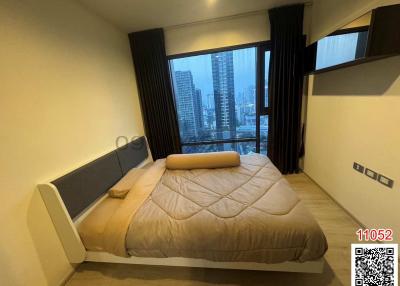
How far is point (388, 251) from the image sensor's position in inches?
51.4

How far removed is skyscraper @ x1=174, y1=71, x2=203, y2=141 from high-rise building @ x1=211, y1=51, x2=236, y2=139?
34 cm

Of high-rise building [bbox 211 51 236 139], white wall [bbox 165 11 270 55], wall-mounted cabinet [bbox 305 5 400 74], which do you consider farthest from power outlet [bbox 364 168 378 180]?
white wall [bbox 165 11 270 55]

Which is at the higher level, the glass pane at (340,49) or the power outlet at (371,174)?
the glass pane at (340,49)

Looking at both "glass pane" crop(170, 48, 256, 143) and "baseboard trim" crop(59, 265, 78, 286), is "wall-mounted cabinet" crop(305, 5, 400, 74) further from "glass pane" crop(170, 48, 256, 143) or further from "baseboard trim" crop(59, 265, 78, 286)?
"baseboard trim" crop(59, 265, 78, 286)

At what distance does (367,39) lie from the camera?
4.35ft

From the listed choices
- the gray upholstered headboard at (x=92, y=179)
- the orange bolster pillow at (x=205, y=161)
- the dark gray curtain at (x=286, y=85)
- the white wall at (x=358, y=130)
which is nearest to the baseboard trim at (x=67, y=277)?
the gray upholstered headboard at (x=92, y=179)

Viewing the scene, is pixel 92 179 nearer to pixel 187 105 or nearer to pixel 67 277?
pixel 67 277

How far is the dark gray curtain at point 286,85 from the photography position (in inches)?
97.5

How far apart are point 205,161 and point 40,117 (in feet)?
5.28

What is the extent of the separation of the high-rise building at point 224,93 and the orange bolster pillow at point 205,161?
3.94 feet

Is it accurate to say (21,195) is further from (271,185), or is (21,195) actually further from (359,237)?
(359,237)

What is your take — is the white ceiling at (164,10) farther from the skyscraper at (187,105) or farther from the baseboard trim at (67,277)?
the baseboard trim at (67,277)

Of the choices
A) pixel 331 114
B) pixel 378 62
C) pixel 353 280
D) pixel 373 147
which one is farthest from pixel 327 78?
pixel 353 280

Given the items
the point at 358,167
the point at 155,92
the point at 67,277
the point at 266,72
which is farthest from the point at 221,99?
the point at 67,277
